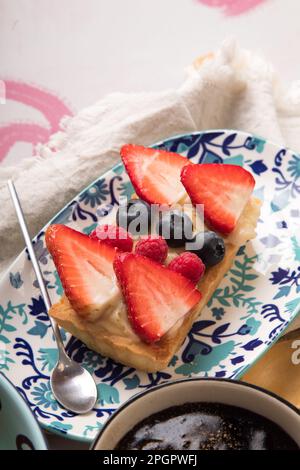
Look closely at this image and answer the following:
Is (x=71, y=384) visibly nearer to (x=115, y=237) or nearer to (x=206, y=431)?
(x=115, y=237)

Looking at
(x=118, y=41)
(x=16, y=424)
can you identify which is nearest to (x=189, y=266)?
(x=16, y=424)

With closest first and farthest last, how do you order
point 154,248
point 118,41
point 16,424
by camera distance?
point 16,424, point 154,248, point 118,41

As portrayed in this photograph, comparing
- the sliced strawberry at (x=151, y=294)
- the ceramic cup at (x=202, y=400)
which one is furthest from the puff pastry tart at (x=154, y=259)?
the ceramic cup at (x=202, y=400)

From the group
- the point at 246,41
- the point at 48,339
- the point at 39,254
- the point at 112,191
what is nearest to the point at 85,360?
the point at 48,339

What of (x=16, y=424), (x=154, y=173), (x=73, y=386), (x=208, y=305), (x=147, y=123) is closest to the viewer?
(x=16, y=424)

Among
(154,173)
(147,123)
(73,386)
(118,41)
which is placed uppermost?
(118,41)

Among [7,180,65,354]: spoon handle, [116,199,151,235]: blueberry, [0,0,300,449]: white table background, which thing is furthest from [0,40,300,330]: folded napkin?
[116,199,151,235]: blueberry

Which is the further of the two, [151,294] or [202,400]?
[151,294]
